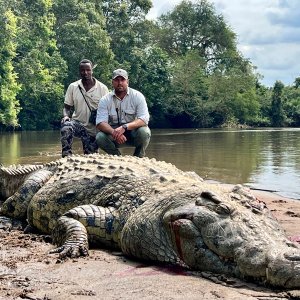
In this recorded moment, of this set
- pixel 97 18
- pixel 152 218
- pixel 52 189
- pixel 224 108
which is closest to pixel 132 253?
pixel 152 218

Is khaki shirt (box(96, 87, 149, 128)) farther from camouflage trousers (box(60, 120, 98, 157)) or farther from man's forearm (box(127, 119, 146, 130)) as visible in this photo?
camouflage trousers (box(60, 120, 98, 157))

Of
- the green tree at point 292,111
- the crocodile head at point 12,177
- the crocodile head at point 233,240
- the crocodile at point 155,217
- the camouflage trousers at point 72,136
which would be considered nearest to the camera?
the crocodile head at point 233,240

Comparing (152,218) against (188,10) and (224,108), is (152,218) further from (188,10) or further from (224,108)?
(188,10)

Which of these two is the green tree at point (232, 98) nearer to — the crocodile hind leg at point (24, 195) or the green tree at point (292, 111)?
the green tree at point (292, 111)

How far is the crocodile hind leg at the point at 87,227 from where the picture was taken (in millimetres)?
Answer: 4500

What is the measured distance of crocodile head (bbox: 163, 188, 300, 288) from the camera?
312cm

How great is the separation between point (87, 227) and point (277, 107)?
206 feet

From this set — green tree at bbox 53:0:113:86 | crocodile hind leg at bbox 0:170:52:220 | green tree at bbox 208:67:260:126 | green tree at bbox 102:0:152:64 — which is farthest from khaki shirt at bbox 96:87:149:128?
green tree at bbox 208:67:260:126

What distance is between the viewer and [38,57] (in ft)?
133

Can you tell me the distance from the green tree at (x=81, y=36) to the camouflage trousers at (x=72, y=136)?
3485 centimetres

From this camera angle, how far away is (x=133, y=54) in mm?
49062

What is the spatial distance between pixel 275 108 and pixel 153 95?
19515 millimetres

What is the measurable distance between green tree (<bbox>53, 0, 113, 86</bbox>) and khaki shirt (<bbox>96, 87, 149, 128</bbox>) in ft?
117

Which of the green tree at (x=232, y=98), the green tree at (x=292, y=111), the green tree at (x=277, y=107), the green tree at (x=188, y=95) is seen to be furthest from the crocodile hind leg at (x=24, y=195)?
the green tree at (x=292, y=111)
